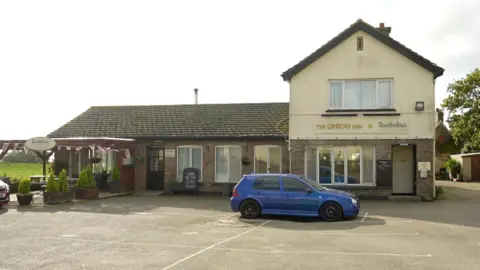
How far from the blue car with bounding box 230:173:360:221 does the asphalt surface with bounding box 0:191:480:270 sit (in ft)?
1.17

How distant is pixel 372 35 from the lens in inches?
867

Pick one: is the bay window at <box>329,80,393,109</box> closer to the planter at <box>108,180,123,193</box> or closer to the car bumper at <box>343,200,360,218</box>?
the car bumper at <box>343,200,360,218</box>

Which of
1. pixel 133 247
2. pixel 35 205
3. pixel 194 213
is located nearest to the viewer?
pixel 133 247

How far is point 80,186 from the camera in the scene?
21844mm

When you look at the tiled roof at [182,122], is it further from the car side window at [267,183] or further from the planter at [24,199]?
the car side window at [267,183]

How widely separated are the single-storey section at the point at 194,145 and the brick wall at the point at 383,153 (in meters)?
1.23

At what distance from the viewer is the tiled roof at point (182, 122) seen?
82.0 feet

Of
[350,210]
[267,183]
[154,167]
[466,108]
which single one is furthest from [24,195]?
[466,108]

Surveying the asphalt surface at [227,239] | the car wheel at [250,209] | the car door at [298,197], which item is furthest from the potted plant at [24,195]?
the car door at [298,197]

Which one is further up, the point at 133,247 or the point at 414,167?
the point at 414,167

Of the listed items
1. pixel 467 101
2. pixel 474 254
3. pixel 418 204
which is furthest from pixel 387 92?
pixel 467 101

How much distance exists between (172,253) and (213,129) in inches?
614

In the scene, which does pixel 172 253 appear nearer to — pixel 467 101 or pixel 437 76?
pixel 437 76

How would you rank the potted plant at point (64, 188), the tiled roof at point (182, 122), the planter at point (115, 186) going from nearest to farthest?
1. the potted plant at point (64, 188)
2. the planter at point (115, 186)
3. the tiled roof at point (182, 122)
